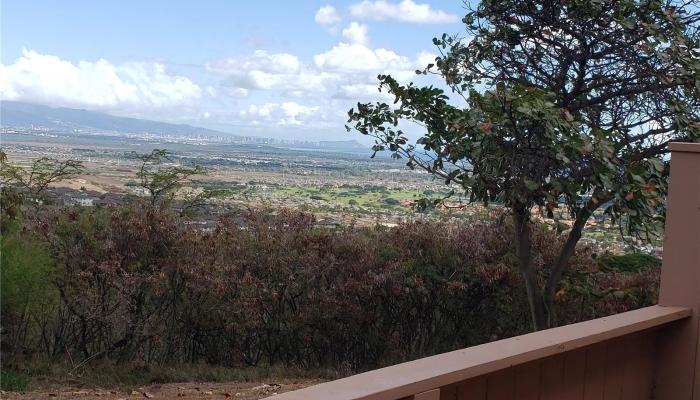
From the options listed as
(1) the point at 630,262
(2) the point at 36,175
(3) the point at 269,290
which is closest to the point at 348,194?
(3) the point at 269,290

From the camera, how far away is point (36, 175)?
9727mm

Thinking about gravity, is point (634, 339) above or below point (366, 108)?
below

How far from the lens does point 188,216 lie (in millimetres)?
9734

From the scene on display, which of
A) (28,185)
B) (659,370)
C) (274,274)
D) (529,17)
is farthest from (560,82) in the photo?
(28,185)

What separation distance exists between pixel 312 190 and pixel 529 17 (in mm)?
6481

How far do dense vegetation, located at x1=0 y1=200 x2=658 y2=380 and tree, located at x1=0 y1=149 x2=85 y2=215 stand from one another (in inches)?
15.6

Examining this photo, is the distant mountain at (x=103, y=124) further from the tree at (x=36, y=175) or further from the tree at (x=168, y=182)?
the tree at (x=36, y=175)

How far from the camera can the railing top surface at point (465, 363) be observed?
191cm

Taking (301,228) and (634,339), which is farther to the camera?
(301,228)

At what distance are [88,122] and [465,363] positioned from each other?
64.9ft

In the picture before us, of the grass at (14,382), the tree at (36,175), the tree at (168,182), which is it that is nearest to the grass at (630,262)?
the tree at (168,182)

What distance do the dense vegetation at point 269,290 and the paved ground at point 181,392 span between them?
3.64 ft

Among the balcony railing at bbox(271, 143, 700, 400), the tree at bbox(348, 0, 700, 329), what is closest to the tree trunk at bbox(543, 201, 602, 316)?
the tree at bbox(348, 0, 700, 329)

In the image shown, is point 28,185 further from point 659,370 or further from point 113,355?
point 659,370
